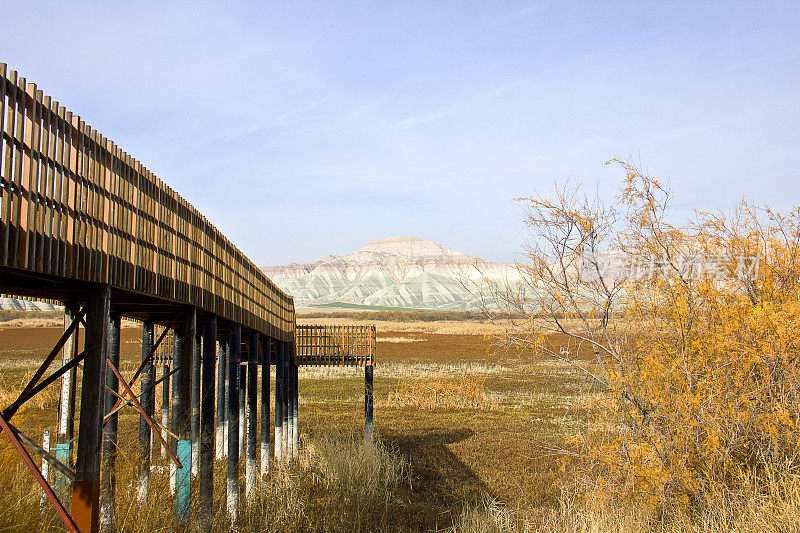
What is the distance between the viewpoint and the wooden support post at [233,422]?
10906 millimetres

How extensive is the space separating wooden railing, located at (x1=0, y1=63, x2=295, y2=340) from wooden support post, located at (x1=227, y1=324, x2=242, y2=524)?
2648 millimetres

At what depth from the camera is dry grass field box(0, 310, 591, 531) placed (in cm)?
1380

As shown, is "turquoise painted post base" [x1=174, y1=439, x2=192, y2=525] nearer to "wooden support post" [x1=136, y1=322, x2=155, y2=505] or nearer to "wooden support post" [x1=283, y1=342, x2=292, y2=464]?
"wooden support post" [x1=136, y1=322, x2=155, y2=505]

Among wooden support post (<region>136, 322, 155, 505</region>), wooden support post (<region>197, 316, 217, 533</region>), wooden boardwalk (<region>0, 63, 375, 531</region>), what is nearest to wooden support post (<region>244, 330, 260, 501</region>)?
wooden boardwalk (<region>0, 63, 375, 531</region>)

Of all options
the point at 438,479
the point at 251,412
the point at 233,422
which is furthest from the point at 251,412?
the point at 438,479

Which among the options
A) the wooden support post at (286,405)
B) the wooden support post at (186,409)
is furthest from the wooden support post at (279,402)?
the wooden support post at (186,409)

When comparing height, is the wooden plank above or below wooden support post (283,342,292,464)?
above

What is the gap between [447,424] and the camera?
27.7 m

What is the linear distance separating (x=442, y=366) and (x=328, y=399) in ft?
58.8

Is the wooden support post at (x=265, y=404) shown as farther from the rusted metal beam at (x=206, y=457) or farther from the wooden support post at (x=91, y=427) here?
the wooden support post at (x=91, y=427)

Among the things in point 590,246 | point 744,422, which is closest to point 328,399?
point 590,246

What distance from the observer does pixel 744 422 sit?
1019 centimetres

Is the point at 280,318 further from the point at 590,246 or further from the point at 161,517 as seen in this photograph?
the point at 161,517

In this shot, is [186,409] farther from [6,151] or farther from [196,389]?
[6,151]
